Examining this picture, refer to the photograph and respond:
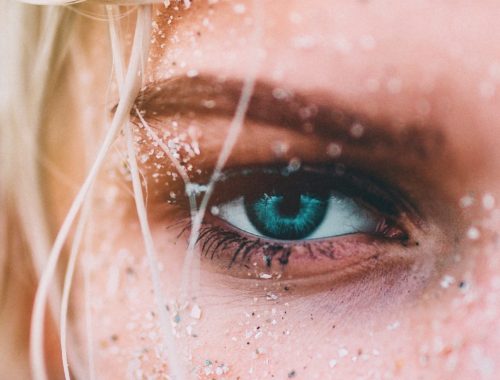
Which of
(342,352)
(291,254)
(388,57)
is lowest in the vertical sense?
(342,352)

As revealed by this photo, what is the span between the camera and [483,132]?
0.51m

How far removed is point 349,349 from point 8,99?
46cm

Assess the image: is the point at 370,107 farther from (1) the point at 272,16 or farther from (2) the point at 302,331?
(2) the point at 302,331

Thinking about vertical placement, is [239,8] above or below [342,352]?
above

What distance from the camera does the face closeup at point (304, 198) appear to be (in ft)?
1.66

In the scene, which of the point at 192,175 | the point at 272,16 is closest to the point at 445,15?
the point at 272,16

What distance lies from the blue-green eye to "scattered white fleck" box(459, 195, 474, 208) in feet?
0.32

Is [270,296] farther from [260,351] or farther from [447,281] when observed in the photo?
[447,281]

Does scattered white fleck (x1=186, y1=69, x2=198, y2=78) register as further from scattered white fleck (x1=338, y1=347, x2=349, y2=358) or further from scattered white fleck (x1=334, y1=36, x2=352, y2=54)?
scattered white fleck (x1=338, y1=347, x2=349, y2=358)

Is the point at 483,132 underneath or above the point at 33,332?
above

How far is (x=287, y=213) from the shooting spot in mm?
603

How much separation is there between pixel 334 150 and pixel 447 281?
178 mm

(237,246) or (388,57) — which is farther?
(237,246)

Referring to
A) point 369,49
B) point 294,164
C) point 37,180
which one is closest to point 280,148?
point 294,164
